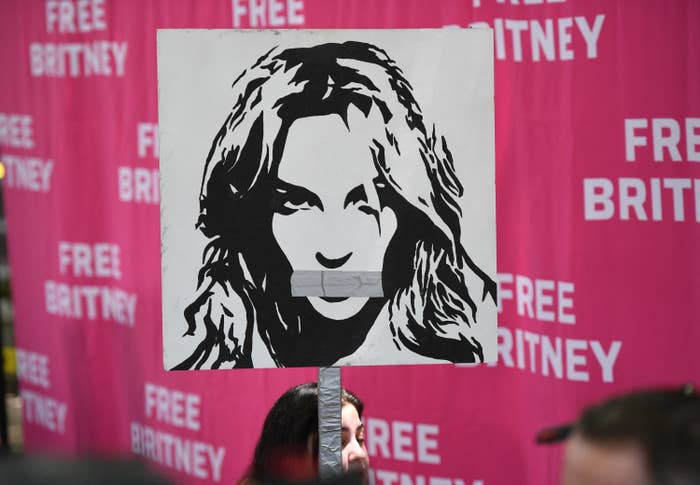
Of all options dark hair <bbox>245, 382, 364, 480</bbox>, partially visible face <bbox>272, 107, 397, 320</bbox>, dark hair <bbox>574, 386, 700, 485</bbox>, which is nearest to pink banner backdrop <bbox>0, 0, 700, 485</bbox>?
partially visible face <bbox>272, 107, 397, 320</bbox>

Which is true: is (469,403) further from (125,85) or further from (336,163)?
(125,85)

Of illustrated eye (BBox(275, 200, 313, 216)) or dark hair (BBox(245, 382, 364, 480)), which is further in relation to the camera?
dark hair (BBox(245, 382, 364, 480))

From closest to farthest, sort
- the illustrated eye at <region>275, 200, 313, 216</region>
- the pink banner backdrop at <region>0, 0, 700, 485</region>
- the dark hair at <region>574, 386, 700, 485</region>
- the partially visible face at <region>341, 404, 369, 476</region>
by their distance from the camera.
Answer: the dark hair at <region>574, 386, 700, 485</region> < the illustrated eye at <region>275, 200, 313, 216</region> < the partially visible face at <region>341, 404, 369, 476</region> < the pink banner backdrop at <region>0, 0, 700, 485</region>

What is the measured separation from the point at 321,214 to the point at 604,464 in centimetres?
95

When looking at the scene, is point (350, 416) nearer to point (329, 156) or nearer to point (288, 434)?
point (288, 434)

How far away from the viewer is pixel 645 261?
2.69 meters

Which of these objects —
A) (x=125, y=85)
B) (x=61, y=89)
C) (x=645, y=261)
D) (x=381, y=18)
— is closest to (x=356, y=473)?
(x=645, y=261)

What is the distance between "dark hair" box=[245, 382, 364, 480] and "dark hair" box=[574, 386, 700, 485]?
1.40 m

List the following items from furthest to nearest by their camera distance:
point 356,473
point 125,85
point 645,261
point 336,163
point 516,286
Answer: point 125,85 < point 516,286 < point 645,261 < point 336,163 < point 356,473

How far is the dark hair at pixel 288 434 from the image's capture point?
→ 8.02ft

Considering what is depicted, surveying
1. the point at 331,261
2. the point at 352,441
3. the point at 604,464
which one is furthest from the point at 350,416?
the point at 604,464

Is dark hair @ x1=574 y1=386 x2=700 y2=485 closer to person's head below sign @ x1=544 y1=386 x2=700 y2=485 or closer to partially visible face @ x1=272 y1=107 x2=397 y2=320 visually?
person's head below sign @ x1=544 y1=386 x2=700 y2=485

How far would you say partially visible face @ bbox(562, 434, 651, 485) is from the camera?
40.2 inches

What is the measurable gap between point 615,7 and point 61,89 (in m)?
2.16
